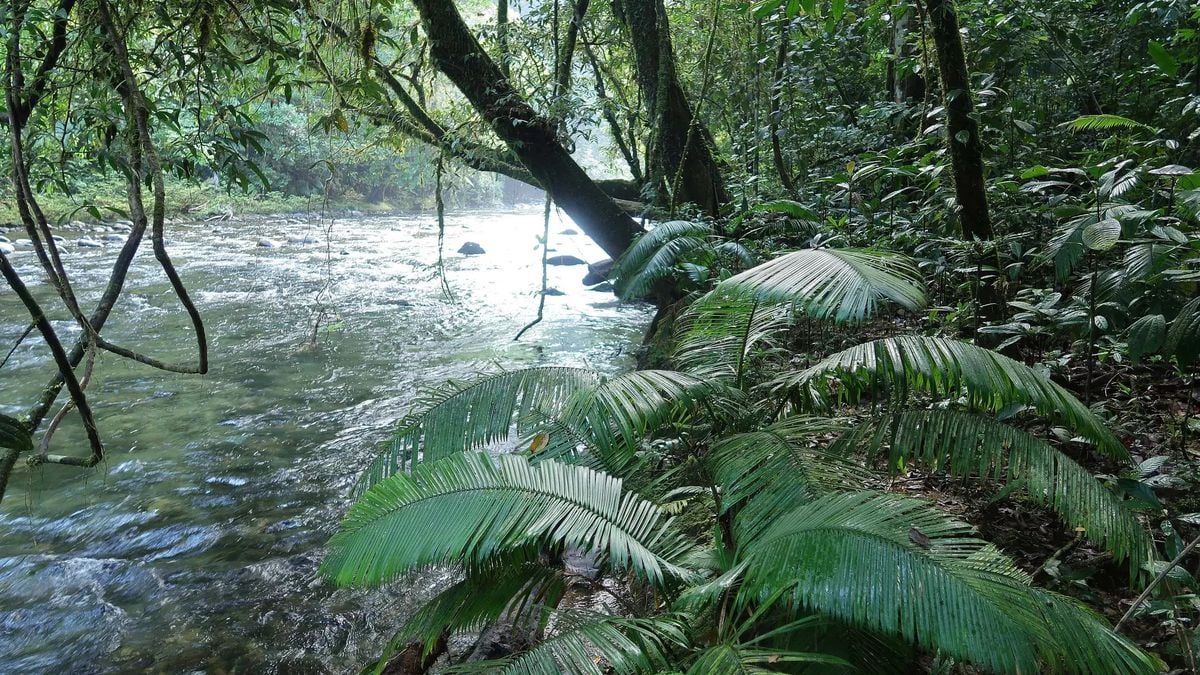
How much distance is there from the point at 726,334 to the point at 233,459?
3246 millimetres

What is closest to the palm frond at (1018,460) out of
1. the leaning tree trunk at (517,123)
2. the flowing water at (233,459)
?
the flowing water at (233,459)

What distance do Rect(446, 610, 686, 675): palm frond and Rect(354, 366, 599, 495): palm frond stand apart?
904 millimetres

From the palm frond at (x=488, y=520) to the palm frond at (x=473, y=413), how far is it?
1.31 ft

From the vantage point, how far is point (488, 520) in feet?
5.82

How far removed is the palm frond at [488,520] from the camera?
1732 mm

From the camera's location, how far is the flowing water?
291cm

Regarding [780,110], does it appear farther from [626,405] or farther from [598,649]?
[598,649]

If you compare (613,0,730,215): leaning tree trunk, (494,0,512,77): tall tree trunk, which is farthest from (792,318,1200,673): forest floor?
(494,0,512,77): tall tree trunk

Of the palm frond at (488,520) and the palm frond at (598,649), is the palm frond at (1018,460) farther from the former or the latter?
the palm frond at (598,649)

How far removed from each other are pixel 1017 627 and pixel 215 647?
275cm

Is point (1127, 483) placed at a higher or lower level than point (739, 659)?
higher

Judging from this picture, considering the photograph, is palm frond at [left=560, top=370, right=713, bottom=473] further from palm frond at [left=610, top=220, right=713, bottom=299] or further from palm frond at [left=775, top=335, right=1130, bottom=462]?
palm frond at [left=610, top=220, right=713, bottom=299]

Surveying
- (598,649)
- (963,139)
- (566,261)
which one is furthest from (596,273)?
(598,649)

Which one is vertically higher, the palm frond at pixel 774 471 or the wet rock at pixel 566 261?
the palm frond at pixel 774 471
